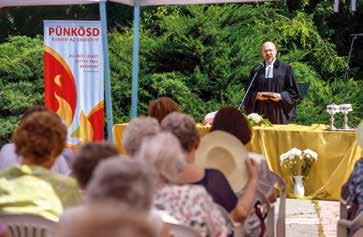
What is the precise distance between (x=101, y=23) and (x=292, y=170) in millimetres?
2587

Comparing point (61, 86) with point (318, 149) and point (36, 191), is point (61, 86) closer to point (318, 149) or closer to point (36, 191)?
point (318, 149)

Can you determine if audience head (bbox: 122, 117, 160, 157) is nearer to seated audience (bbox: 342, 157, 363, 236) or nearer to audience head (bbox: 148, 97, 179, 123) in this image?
seated audience (bbox: 342, 157, 363, 236)

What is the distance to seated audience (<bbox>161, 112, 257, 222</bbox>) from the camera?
385 centimetres

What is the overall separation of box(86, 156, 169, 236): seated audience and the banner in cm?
647

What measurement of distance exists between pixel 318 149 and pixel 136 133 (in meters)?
5.56

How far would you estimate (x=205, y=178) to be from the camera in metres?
3.87

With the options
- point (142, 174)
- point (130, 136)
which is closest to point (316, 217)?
point (130, 136)

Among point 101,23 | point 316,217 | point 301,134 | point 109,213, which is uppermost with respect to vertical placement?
point 101,23

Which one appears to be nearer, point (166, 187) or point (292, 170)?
point (166, 187)

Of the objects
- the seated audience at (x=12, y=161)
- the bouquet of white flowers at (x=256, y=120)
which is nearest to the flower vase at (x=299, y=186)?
the bouquet of white flowers at (x=256, y=120)

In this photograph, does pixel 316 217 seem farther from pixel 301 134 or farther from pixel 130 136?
pixel 130 136

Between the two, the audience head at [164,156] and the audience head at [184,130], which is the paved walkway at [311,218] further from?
the audience head at [164,156]

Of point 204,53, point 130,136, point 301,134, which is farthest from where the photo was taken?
point 204,53

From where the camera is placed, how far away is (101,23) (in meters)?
8.57
